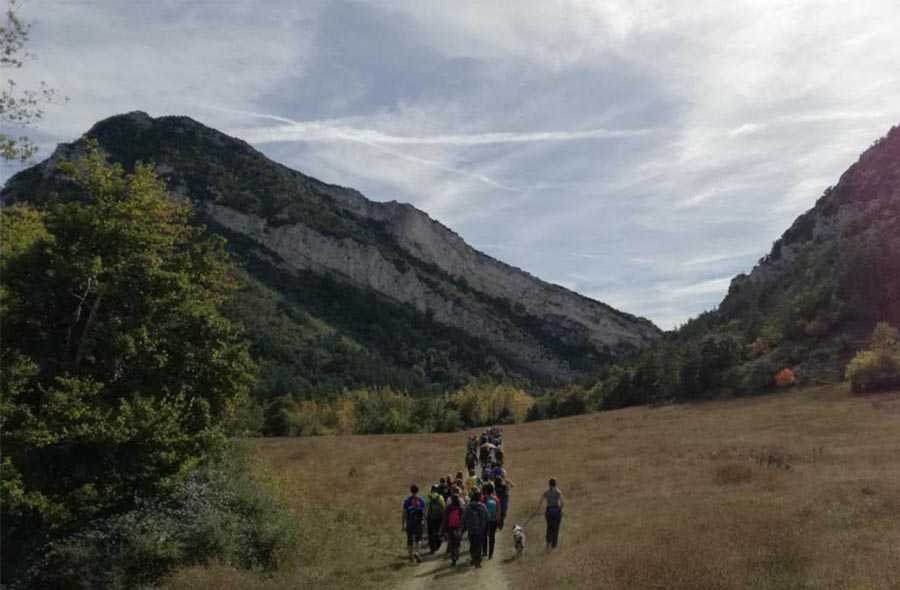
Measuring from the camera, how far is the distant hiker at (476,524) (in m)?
14.0

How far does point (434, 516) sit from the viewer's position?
53.3ft

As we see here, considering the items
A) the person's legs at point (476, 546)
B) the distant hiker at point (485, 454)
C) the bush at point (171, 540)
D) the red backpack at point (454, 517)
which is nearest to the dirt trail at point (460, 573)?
the person's legs at point (476, 546)

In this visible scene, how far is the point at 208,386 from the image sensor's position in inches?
676

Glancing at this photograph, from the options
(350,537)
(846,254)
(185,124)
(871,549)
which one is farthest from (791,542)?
(185,124)

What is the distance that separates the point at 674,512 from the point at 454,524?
544cm

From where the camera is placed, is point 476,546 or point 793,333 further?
point 793,333

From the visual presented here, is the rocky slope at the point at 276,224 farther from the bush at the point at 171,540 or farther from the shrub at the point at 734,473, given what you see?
the bush at the point at 171,540

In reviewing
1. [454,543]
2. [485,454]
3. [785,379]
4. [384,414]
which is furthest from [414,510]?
[384,414]

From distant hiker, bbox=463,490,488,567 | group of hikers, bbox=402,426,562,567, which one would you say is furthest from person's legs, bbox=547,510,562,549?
distant hiker, bbox=463,490,488,567

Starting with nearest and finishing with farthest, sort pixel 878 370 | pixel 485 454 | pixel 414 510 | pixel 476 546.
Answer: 1. pixel 476 546
2. pixel 414 510
3. pixel 485 454
4. pixel 878 370

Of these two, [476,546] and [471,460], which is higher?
[471,460]

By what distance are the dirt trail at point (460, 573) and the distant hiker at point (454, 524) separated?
0.28m

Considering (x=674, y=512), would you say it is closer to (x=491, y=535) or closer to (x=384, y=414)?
(x=491, y=535)

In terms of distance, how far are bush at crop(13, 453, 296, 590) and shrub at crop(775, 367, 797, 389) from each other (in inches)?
2062
